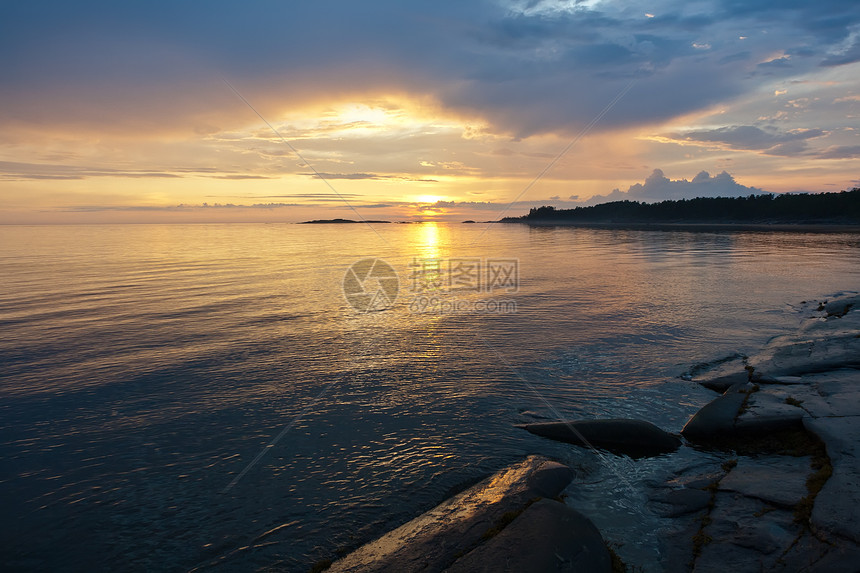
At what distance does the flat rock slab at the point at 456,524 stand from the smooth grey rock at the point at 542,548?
0.97ft

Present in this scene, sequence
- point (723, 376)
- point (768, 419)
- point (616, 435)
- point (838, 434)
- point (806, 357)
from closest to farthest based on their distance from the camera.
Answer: point (838, 434) < point (768, 419) < point (616, 435) < point (723, 376) < point (806, 357)

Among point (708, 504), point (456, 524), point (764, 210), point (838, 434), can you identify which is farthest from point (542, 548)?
point (764, 210)

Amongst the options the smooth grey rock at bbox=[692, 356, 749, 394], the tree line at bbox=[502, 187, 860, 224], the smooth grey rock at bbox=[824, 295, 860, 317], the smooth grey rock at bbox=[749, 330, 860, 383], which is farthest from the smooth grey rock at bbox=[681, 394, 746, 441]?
the tree line at bbox=[502, 187, 860, 224]

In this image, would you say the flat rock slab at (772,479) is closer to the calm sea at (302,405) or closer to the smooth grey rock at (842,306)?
the calm sea at (302,405)

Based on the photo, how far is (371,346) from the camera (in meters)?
16.1

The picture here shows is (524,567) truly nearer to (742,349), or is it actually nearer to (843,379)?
(843,379)

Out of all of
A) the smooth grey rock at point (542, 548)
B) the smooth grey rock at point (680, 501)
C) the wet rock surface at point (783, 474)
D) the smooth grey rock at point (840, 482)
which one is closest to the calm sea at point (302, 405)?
the smooth grey rock at point (680, 501)

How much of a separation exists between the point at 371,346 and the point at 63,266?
39.8 metres

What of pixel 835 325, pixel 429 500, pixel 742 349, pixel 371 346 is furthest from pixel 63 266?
pixel 835 325

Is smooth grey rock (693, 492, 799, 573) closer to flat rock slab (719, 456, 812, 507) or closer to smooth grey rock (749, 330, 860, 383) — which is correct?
flat rock slab (719, 456, 812, 507)

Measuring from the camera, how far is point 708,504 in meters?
6.78

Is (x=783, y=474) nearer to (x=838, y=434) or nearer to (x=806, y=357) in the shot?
(x=838, y=434)

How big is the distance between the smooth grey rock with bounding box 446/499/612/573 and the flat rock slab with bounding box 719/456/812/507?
2.77 m

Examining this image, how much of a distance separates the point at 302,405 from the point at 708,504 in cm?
834
